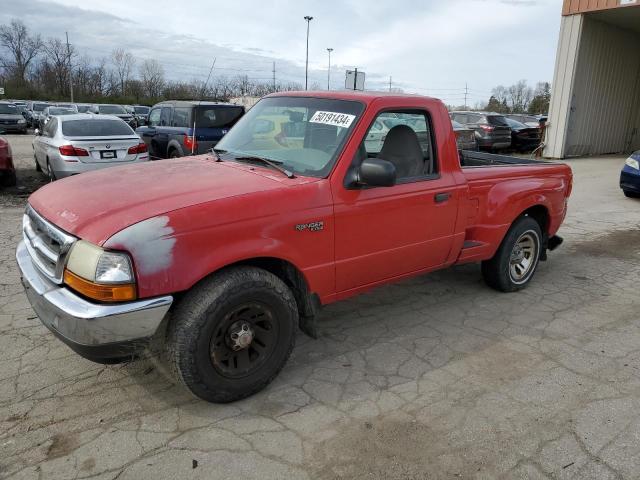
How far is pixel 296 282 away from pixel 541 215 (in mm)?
3224

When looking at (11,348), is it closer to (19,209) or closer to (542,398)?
(542,398)

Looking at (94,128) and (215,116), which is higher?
(215,116)

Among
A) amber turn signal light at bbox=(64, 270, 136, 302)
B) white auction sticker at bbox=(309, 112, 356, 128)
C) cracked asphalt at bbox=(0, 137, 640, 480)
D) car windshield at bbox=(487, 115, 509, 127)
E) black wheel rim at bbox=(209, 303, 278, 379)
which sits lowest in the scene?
cracked asphalt at bbox=(0, 137, 640, 480)

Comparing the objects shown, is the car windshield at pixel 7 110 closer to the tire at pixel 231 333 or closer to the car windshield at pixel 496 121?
the car windshield at pixel 496 121

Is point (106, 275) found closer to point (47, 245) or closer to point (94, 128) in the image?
point (47, 245)

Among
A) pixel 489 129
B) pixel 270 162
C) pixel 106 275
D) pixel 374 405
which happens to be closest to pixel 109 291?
pixel 106 275

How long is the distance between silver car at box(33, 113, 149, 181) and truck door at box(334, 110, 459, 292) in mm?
6952

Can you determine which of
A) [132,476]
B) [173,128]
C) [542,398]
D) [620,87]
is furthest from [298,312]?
[620,87]

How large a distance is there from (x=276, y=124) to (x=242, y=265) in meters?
1.42

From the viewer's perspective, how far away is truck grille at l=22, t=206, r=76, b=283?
2.71m

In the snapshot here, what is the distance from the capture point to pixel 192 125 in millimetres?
10875

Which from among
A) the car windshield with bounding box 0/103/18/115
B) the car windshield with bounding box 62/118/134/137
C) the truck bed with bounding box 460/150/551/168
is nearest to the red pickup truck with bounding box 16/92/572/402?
the truck bed with bounding box 460/150/551/168

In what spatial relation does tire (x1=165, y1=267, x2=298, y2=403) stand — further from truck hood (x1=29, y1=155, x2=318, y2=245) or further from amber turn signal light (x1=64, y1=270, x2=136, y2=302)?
truck hood (x1=29, y1=155, x2=318, y2=245)

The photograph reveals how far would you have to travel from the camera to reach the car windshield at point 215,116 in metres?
11.0
